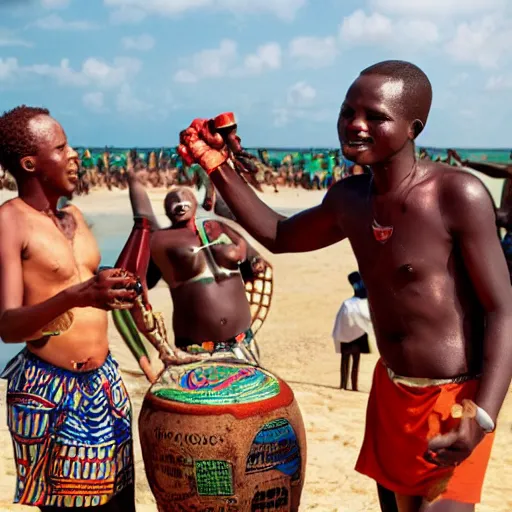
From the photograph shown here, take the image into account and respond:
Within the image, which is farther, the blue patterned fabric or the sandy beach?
the sandy beach

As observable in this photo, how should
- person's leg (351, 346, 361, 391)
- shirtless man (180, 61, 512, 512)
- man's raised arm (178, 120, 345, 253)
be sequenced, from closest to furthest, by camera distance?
shirtless man (180, 61, 512, 512), man's raised arm (178, 120, 345, 253), person's leg (351, 346, 361, 391)

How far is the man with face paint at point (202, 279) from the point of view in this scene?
230 inches

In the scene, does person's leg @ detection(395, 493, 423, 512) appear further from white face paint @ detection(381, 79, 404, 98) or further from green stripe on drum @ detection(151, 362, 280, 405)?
white face paint @ detection(381, 79, 404, 98)

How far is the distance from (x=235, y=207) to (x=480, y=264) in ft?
3.50

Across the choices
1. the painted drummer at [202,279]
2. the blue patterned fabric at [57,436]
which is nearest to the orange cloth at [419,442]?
the blue patterned fabric at [57,436]

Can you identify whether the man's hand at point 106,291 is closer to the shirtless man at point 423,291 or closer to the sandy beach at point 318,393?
the shirtless man at point 423,291

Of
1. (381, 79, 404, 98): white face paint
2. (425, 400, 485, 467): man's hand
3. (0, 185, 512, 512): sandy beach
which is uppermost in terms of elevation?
(381, 79, 404, 98): white face paint

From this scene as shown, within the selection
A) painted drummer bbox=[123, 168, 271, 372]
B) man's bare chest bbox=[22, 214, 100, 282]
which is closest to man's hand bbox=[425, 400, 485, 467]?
Result: man's bare chest bbox=[22, 214, 100, 282]

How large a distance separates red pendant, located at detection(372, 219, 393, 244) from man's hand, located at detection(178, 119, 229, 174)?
75cm

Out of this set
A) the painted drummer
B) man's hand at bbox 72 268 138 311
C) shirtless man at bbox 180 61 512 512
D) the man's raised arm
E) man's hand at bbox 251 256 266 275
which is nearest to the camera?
shirtless man at bbox 180 61 512 512

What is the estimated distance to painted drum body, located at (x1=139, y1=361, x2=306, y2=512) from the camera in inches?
122

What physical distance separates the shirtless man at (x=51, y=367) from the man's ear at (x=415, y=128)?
4.74ft

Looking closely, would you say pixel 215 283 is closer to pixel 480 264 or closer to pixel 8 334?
pixel 8 334

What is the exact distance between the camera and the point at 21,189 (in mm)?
3271
